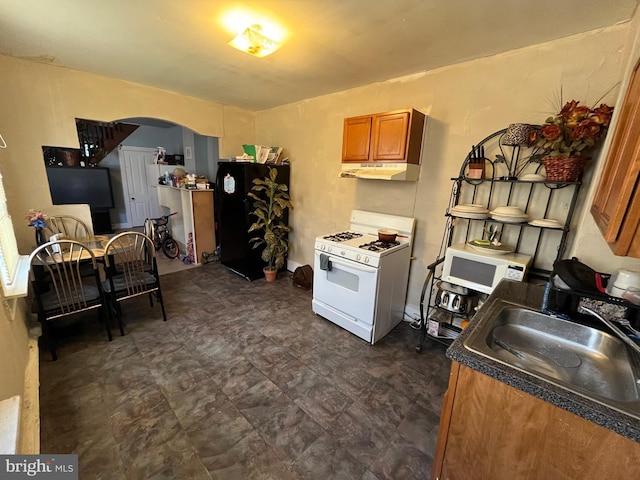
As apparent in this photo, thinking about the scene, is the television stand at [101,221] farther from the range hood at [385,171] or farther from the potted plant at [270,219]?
the range hood at [385,171]

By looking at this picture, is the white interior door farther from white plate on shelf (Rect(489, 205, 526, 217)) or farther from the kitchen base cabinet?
the kitchen base cabinet

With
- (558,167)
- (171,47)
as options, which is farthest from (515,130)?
(171,47)

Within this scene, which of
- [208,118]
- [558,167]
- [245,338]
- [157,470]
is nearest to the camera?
[157,470]

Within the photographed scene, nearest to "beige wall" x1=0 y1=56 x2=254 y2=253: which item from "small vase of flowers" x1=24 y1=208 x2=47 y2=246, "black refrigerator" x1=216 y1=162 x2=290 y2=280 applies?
"small vase of flowers" x1=24 y1=208 x2=47 y2=246

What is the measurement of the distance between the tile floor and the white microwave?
77 centimetres

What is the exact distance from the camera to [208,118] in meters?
3.76

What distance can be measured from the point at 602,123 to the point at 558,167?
29cm

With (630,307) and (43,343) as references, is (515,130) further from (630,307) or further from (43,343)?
(43,343)

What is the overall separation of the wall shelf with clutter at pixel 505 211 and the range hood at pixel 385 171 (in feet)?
1.30

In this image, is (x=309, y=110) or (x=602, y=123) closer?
(x=602, y=123)

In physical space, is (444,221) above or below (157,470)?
above

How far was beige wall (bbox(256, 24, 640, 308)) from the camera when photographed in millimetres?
1704

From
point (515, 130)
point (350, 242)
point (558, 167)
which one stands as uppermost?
point (515, 130)

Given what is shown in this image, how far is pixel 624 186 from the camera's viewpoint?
2.71ft
